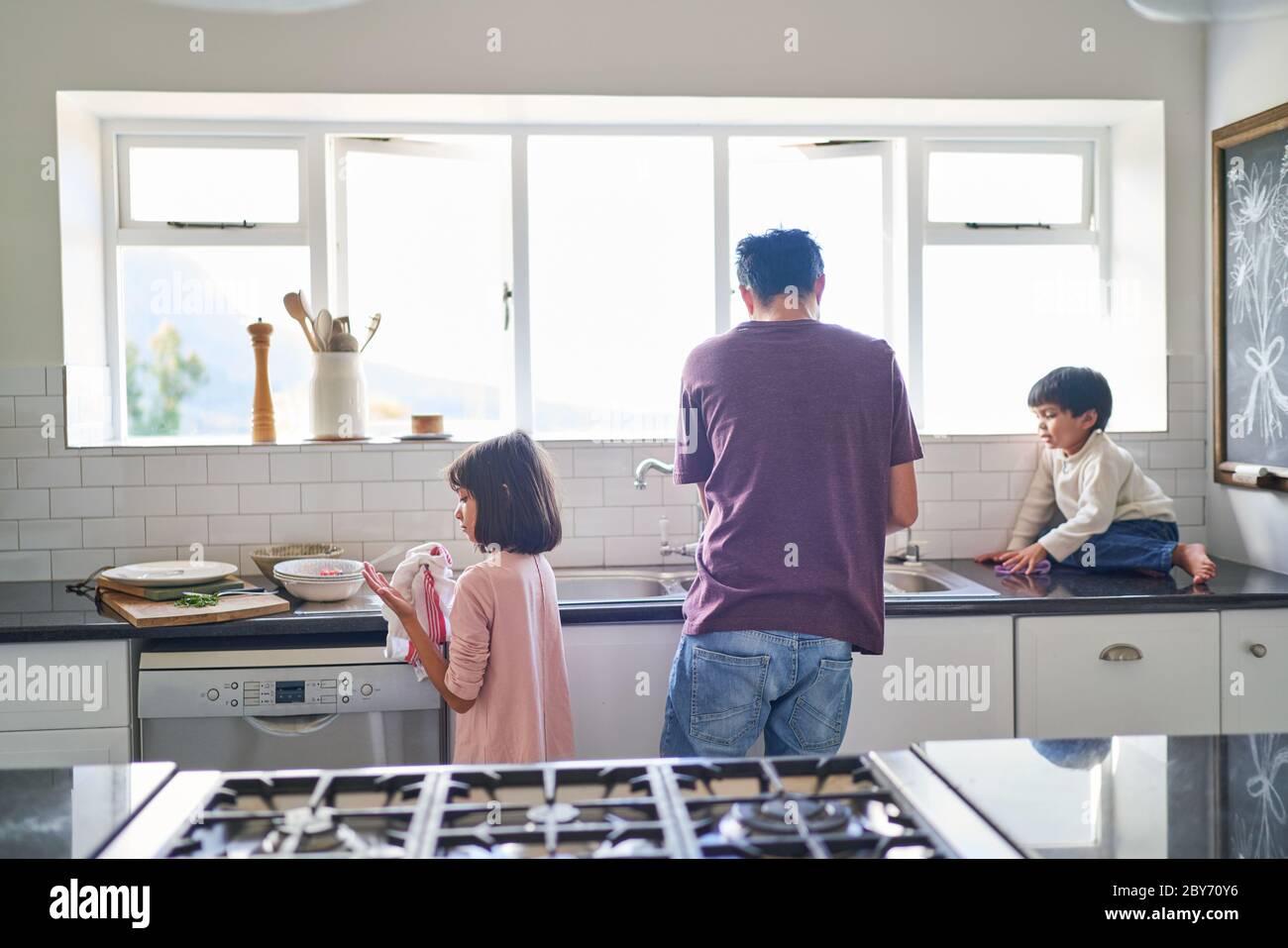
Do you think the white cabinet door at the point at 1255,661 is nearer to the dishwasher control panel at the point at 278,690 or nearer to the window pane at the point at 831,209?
the window pane at the point at 831,209

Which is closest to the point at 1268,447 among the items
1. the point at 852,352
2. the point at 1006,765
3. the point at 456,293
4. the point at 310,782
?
the point at 852,352

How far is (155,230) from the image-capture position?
320cm

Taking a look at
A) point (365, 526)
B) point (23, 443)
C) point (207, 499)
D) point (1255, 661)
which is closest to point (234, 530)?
point (207, 499)

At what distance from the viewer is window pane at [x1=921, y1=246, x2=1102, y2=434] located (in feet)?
11.3

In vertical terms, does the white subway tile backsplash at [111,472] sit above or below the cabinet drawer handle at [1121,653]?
above

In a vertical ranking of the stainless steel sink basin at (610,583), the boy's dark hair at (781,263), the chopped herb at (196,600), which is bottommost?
the stainless steel sink basin at (610,583)

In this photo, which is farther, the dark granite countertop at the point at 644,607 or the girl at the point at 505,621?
the dark granite countertop at the point at 644,607

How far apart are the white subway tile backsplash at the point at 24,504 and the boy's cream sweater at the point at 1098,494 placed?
8.61 ft

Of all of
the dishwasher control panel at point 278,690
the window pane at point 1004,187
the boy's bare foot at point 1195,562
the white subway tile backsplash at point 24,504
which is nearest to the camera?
the dishwasher control panel at point 278,690

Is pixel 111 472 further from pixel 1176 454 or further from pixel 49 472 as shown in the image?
pixel 1176 454

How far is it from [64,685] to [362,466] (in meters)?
0.93

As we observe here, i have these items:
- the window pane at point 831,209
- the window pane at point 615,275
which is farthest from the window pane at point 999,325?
the window pane at point 615,275

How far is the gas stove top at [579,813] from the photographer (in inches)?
40.9

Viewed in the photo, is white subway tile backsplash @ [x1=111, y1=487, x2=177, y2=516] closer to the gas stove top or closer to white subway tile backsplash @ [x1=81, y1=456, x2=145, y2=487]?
white subway tile backsplash @ [x1=81, y1=456, x2=145, y2=487]
